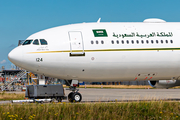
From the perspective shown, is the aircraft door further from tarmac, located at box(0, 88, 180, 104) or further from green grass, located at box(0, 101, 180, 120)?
green grass, located at box(0, 101, 180, 120)

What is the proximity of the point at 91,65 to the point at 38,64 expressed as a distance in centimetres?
405

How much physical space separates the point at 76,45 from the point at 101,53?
2.02 m

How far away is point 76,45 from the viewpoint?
70.4ft

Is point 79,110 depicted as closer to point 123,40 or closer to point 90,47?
point 90,47

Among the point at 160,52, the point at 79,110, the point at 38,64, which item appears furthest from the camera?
the point at 160,52

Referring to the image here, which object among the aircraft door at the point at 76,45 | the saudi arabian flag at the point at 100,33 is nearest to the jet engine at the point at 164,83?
the saudi arabian flag at the point at 100,33

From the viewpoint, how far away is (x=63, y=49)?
21.2m

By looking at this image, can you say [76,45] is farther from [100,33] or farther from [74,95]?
[74,95]

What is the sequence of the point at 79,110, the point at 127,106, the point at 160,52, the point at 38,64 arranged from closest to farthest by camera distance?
→ 1. the point at 79,110
2. the point at 127,106
3. the point at 38,64
4. the point at 160,52

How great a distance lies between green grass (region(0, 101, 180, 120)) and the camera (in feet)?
50.7

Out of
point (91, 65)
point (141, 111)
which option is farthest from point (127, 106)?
point (91, 65)

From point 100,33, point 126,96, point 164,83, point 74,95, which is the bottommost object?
point 126,96

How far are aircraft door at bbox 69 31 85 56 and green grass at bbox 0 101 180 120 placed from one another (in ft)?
16.4

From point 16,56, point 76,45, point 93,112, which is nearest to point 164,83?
point 76,45
